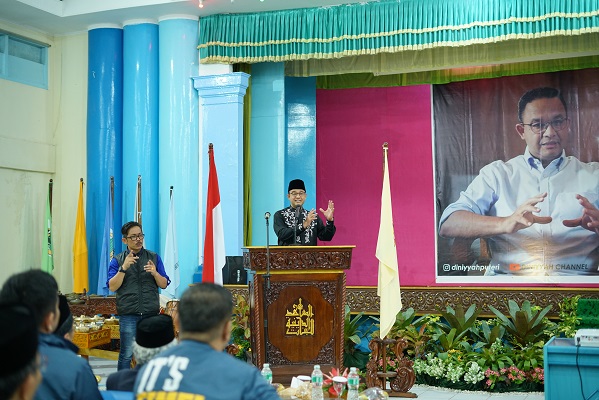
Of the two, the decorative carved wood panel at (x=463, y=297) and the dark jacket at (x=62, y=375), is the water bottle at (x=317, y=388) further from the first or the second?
the decorative carved wood panel at (x=463, y=297)

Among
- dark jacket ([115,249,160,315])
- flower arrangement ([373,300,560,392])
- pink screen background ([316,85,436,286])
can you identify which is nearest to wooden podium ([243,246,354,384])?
dark jacket ([115,249,160,315])

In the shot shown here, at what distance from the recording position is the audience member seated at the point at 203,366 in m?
2.23

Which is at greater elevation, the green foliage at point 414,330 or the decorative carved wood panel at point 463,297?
the decorative carved wood panel at point 463,297

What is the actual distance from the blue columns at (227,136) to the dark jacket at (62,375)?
621cm

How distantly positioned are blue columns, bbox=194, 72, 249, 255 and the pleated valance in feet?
0.88

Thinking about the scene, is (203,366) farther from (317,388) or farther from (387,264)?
(387,264)

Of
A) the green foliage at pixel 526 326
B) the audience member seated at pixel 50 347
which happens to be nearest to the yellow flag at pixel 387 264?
the green foliage at pixel 526 326

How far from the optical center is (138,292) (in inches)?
238

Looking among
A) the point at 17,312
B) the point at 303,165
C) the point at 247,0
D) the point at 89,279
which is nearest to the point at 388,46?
the point at 247,0

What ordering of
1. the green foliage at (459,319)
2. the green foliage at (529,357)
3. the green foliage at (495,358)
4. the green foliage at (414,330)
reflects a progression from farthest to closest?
1. the green foliage at (459,319)
2. the green foliage at (414,330)
3. the green foliage at (495,358)
4. the green foliage at (529,357)

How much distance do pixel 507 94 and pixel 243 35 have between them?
332 centimetres

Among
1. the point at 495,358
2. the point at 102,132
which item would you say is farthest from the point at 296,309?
the point at 102,132

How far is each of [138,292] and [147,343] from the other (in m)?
3.03

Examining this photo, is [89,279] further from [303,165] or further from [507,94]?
[507,94]
